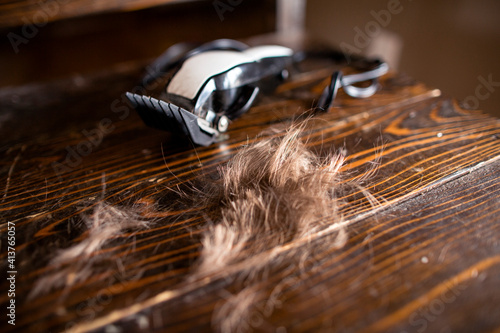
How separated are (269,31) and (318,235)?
2.78ft

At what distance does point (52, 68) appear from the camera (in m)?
1.36

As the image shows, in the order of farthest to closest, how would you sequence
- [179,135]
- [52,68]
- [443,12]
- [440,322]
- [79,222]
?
1. [52,68]
2. [443,12]
3. [179,135]
4. [79,222]
5. [440,322]

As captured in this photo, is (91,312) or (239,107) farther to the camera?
(239,107)

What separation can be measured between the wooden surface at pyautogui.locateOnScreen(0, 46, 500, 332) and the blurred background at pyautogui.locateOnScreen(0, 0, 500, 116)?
0.26 meters

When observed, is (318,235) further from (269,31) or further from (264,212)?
(269,31)

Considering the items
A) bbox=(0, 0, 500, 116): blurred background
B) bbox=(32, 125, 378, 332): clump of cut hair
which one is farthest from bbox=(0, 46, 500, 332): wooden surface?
bbox=(0, 0, 500, 116): blurred background

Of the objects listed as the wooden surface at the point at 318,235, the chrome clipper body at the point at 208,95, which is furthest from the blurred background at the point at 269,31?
the chrome clipper body at the point at 208,95

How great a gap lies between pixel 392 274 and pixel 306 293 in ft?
0.27

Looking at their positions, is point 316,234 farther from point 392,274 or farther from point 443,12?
point 443,12

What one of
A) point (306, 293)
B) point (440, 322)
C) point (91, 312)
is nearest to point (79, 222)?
point (91, 312)

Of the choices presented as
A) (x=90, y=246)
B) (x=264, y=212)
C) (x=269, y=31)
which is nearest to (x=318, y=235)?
(x=264, y=212)

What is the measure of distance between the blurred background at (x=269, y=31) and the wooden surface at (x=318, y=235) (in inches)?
10.1

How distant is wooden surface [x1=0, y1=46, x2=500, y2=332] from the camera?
309 mm

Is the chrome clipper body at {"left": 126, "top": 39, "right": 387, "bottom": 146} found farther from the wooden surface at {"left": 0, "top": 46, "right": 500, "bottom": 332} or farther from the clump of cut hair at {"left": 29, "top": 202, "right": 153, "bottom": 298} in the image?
the clump of cut hair at {"left": 29, "top": 202, "right": 153, "bottom": 298}
